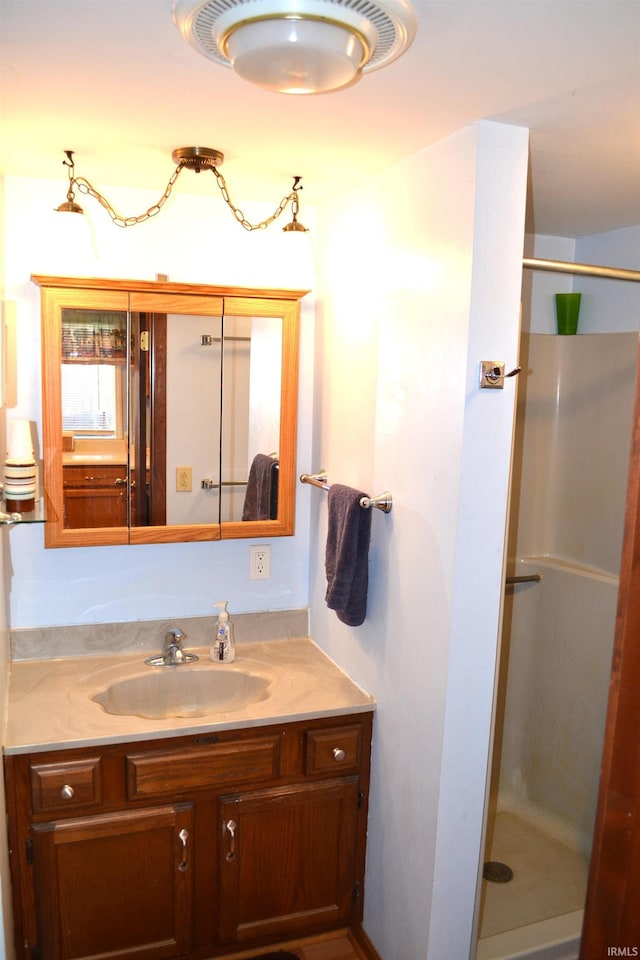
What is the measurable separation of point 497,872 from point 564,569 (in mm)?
1021

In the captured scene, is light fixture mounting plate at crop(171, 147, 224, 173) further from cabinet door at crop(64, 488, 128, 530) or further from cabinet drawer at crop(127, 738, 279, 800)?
cabinet drawer at crop(127, 738, 279, 800)

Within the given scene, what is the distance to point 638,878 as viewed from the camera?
2.02ft

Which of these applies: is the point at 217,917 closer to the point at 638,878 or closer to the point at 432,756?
the point at 432,756

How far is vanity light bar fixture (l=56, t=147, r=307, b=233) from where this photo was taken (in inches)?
71.2

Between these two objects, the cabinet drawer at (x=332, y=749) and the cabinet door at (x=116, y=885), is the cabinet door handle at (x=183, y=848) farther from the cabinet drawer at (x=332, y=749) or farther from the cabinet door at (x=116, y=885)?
the cabinet drawer at (x=332, y=749)

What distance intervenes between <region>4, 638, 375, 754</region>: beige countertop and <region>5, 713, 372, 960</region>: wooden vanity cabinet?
0.13ft

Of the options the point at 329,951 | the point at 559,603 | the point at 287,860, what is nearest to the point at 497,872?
the point at 329,951

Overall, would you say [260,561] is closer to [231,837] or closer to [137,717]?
[137,717]

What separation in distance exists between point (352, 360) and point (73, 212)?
87cm

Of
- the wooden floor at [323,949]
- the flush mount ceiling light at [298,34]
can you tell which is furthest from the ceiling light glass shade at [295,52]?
the wooden floor at [323,949]

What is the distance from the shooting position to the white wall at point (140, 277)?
7.00 feet

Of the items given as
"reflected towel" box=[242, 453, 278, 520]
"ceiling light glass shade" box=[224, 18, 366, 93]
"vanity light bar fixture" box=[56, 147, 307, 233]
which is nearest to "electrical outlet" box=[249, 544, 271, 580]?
"reflected towel" box=[242, 453, 278, 520]

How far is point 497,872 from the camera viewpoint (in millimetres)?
2375

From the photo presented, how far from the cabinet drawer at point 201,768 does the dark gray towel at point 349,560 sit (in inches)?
16.3
